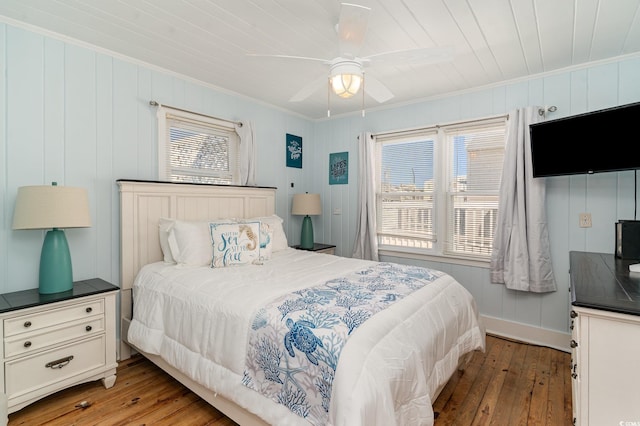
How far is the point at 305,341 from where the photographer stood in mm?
1413

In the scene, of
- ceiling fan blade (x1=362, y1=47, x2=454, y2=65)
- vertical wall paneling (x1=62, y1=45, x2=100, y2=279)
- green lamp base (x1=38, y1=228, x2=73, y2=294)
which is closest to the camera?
ceiling fan blade (x1=362, y1=47, x2=454, y2=65)

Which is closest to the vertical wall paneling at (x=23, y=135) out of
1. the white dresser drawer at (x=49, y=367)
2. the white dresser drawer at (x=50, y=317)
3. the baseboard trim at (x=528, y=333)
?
the white dresser drawer at (x=50, y=317)

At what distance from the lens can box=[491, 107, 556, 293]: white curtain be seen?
2834mm

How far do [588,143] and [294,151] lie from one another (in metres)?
3.08

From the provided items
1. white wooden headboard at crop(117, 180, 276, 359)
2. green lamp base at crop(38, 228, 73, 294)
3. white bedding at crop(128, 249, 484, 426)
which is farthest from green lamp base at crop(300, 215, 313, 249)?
green lamp base at crop(38, 228, 73, 294)

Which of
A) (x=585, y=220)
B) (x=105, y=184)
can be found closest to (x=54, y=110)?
(x=105, y=184)

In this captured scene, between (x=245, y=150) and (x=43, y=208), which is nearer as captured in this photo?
(x=43, y=208)

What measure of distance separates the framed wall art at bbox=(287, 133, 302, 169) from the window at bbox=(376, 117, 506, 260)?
1108mm

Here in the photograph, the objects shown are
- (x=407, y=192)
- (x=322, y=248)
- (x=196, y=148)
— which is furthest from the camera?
(x=322, y=248)

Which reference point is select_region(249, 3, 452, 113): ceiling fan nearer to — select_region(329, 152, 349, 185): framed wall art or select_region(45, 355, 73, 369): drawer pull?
select_region(329, 152, 349, 185): framed wall art

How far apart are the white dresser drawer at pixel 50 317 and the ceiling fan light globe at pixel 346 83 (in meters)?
2.16

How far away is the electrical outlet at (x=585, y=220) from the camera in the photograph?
8.84 ft

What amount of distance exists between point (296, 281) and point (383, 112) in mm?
2618

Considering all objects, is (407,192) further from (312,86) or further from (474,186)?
(312,86)
